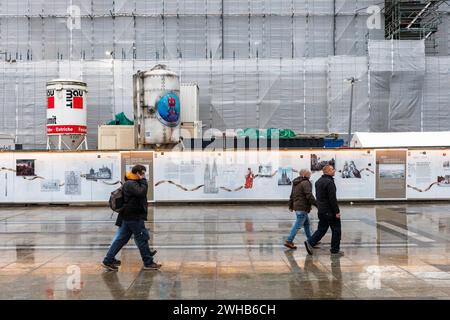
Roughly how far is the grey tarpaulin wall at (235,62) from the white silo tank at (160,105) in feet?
14.7

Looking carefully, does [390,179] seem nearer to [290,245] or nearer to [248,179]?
[248,179]

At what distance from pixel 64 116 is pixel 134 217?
1875cm

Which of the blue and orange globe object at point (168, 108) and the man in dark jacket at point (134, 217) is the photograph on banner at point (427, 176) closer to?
the blue and orange globe object at point (168, 108)

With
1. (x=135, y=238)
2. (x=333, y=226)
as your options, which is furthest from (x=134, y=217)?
(x=333, y=226)

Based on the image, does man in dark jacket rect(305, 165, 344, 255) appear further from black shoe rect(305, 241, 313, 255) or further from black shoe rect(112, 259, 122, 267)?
black shoe rect(112, 259, 122, 267)

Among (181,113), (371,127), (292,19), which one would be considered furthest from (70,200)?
(292,19)

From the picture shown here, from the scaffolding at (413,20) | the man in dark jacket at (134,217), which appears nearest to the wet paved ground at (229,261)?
the man in dark jacket at (134,217)

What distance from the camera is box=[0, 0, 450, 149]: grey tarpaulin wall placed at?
93.1 feet

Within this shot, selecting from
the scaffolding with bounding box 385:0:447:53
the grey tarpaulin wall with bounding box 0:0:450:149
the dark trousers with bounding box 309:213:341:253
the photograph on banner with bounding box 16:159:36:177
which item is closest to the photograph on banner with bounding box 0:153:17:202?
the photograph on banner with bounding box 16:159:36:177

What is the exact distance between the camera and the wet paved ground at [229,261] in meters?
7.49

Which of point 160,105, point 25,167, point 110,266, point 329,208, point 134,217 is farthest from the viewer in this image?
point 160,105

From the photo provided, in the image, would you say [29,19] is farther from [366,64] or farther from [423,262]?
[423,262]

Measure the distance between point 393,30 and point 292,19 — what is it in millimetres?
6146

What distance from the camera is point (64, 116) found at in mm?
26016
